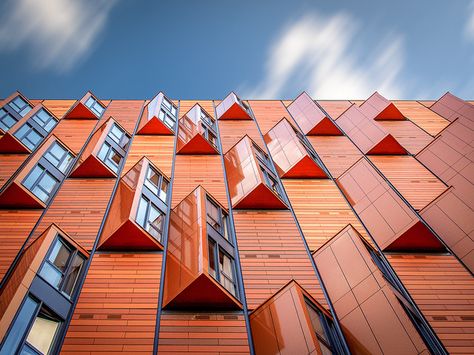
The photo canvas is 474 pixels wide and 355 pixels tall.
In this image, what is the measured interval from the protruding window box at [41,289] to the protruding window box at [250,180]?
19.9 feet

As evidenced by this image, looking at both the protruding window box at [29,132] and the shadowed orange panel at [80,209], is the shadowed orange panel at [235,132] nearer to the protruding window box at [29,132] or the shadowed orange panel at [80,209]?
the shadowed orange panel at [80,209]

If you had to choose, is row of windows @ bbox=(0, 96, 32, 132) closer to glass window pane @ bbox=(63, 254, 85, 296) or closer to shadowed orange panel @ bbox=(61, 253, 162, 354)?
glass window pane @ bbox=(63, 254, 85, 296)

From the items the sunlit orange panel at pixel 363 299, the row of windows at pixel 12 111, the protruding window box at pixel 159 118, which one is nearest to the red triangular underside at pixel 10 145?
the row of windows at pixel 12 111

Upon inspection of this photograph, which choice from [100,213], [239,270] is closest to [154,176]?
[100,213]

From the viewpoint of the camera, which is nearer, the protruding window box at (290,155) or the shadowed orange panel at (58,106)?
the protruding window box at (290,155)

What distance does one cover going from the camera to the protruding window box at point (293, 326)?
7.99 meters

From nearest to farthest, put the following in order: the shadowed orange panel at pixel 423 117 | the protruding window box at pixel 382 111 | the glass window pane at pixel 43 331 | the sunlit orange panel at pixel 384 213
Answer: the glass window pane at pixel 43 331 < the sunlit orange panel at pixel 384 213 < the shadowed orange panel at pixel 423 117 < the protruding window box at pixel 382 111

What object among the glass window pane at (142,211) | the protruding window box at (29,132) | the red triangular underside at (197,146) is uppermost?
the protruding window box at (29,132)

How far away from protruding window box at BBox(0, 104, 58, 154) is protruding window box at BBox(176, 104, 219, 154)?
7.29m

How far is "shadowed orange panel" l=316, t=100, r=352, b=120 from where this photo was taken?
25055 mm

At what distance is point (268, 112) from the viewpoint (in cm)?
2527

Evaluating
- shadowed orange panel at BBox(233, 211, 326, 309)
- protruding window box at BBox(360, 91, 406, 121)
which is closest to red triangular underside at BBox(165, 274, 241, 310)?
shadowed orange panel at BBox(233, 211, 326, 309)

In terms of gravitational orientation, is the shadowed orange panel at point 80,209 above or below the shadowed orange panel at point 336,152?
below

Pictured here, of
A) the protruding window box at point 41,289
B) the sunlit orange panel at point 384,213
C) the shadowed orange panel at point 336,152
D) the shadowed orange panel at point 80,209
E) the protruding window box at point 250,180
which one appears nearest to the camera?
the protruding window box at point 41,289
